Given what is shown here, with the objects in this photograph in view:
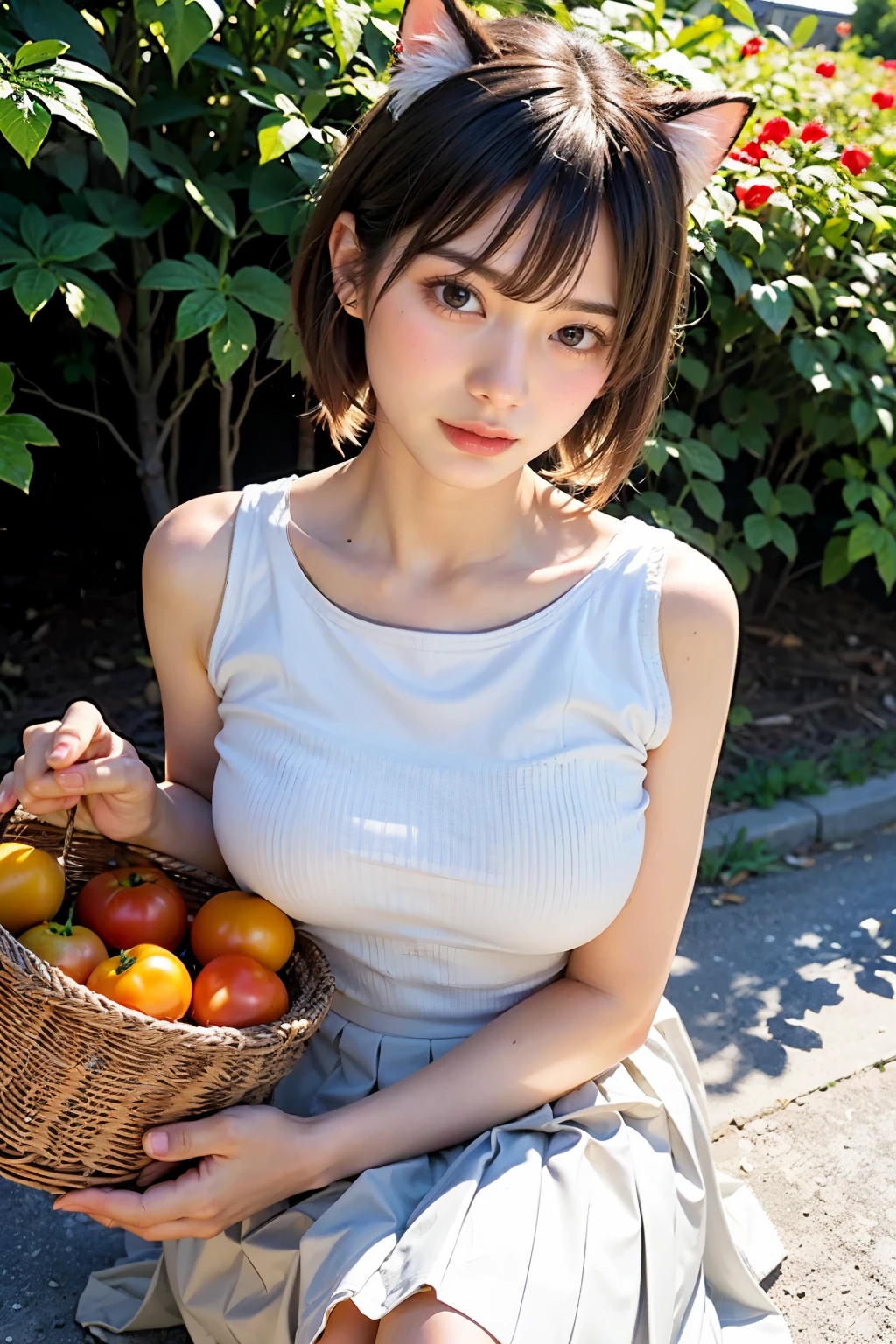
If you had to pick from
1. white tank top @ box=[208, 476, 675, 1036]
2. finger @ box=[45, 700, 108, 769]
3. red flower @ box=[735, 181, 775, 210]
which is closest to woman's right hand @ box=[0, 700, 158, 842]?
finger @ box=[45, 700, 108, 769]

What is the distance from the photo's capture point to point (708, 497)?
303cm

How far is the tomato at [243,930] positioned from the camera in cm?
155

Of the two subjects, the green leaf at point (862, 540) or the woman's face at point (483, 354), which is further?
the green leaf at point (862, 540)

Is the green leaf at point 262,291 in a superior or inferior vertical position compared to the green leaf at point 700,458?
superior

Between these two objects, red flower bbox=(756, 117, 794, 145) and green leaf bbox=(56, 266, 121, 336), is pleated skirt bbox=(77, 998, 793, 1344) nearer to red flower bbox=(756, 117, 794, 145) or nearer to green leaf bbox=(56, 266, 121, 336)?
green leaf bbox=(56, 266, 121, 336)

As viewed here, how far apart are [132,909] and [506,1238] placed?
0.57 meters

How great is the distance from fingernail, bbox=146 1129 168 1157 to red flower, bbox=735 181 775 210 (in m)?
2.21

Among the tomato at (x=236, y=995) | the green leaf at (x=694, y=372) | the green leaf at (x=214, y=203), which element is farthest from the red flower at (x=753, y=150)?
the tomato at (x=236, y=995)

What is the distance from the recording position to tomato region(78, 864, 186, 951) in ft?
5.02

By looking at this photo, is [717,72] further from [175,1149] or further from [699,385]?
[175,1149]

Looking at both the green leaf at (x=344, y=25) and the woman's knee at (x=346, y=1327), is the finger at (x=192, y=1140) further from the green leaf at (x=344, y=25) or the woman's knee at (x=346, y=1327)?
the green leaf at (x=344, y=25)

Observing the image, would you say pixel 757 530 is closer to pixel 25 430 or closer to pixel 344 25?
pixel 344 25

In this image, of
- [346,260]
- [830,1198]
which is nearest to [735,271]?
[346,260]

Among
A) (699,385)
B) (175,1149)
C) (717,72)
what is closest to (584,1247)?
(175,1149)
